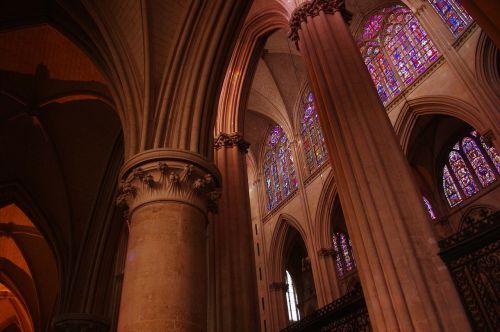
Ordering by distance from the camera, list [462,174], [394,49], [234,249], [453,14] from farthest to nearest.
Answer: [394,49]
[462,174]
[453,14]
[234,249]

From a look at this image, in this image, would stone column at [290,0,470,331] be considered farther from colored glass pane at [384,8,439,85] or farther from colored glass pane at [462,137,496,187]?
colored glass pane at [462,137,496,187]

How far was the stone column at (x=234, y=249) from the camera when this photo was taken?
7.49 m

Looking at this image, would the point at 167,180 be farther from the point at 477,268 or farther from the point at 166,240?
the point at 477,268

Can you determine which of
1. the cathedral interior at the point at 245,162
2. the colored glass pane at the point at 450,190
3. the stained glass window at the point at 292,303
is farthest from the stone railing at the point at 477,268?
the stained glass window at the point at 292,303

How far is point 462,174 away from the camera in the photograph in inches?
531

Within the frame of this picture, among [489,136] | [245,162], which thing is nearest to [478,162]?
[489,136]

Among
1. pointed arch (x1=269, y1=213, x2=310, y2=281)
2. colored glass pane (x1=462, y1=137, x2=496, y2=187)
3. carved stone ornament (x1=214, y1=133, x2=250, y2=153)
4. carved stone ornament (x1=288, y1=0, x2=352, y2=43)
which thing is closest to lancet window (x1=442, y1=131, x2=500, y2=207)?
colored glass pane (x1=462, y1=137, x2=496, y2=187)

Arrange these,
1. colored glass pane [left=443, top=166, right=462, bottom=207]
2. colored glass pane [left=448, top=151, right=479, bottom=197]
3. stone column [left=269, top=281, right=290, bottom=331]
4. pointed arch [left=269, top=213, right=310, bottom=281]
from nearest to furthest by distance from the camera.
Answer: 1. colored glass pane [left=448, top=151, right=479, bottom=197]
2. colored glass pane [left=443, top=166, right=462, bottom=207]
3. stone column [left=269, top=281, right=290, bottom=331]
4. pointed arch [left=269, top=213, right=310, bottom=281]

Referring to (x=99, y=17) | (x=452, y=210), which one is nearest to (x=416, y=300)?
(x=99, y=17)

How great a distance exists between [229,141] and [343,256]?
882cm

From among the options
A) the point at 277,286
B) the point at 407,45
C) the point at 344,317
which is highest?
the point at 407,45

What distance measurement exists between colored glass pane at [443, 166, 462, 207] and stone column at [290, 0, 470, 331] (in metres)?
8.04

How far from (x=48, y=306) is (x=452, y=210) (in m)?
14.8

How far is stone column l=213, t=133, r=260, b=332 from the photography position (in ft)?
24.6
